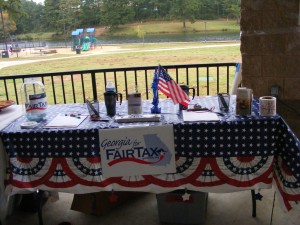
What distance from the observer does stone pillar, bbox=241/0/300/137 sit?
2506 mm

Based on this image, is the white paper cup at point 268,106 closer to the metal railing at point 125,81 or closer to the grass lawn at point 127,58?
the metal railing at point 125,81

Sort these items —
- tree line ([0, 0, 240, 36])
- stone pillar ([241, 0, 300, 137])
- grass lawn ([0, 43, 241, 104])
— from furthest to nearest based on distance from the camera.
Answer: grass lawn ([0, 43, 241, 104]) < tree line ([0, 0, 240, 36]) < stone pillar ([241, 0, 300, 137])

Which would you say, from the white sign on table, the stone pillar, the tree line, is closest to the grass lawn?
the tree line

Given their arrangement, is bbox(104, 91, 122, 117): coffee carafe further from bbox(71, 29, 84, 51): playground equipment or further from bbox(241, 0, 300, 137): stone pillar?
bbox(71, 29, 84, 51): playground equipment

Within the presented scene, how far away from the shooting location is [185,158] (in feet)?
5.26

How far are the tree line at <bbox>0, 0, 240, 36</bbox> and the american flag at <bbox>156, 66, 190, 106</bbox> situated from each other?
2913mm

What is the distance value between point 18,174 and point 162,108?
2.85ft

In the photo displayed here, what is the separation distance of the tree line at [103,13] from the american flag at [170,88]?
9.56 feet

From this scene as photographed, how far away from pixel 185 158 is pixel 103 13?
4070mm

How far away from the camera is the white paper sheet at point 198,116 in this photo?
5.28 ft

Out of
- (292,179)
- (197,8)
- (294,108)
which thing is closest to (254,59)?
(294,108)

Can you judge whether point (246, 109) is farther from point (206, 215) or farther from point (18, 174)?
point (18, 174)

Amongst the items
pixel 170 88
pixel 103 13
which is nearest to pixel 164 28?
pixel 103 13

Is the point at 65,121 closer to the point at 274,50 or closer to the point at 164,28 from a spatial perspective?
the point at 274,50
